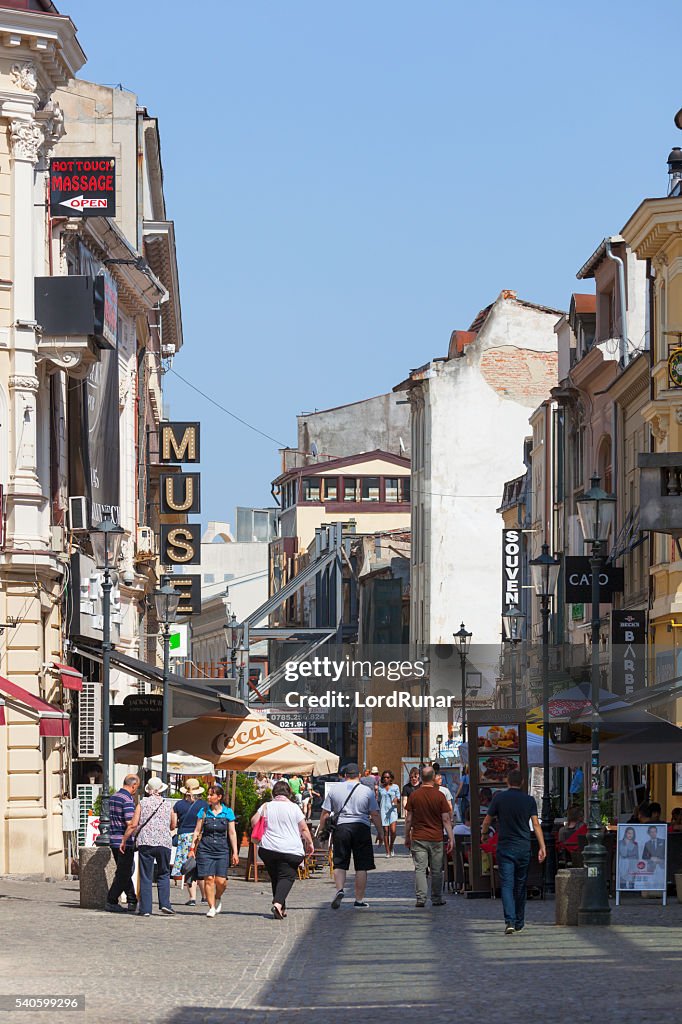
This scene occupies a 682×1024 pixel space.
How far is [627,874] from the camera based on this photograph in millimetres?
23219

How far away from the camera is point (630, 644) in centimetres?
4100

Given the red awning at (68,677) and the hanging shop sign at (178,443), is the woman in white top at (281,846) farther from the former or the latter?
the hanging shop sign at (178,443)

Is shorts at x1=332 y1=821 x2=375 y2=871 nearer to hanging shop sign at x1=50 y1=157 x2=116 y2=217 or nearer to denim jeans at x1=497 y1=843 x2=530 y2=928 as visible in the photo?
denim jeans at x1=497 y1=843 x2=530 y2=928

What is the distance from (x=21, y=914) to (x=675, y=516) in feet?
27.7

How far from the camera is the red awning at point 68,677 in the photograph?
30539mm

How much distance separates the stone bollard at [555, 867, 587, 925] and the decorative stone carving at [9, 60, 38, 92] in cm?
1479

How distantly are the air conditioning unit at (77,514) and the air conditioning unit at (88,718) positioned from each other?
306 centimetres

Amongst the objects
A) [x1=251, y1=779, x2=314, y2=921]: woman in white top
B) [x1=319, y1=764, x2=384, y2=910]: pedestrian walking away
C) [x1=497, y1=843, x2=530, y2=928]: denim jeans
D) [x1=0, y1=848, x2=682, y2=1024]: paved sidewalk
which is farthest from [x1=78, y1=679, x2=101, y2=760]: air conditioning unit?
[x1=497, y1=843, x2=530, y2=928]: denim jeans

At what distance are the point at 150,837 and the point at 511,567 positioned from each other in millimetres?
46064

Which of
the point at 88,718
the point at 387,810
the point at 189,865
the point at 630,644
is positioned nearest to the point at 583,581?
the point at 630,644

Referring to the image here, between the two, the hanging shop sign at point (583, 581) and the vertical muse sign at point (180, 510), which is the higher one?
the vertical muse sign at point (180, 510)

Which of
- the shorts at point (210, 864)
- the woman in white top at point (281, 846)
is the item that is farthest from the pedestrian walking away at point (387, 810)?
the woman in white top at point (281, 846)

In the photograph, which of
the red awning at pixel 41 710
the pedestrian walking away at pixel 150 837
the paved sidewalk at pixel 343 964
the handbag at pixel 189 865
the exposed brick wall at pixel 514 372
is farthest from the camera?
the exposed brick wall at pixel 514 372

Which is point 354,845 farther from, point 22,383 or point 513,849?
point 22,383
